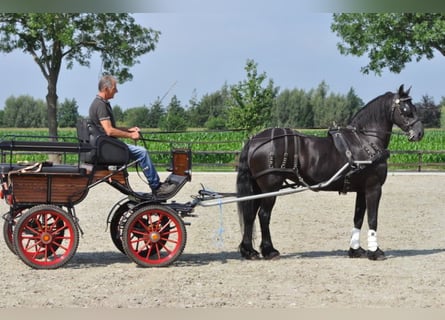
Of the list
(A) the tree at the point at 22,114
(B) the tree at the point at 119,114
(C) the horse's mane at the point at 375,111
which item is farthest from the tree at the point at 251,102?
(C) the horse's mane at the point at 375,111

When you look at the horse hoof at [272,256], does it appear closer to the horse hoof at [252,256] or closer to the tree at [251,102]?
the horse hoof at [252,256]

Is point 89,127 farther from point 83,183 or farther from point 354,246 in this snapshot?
point 354,246

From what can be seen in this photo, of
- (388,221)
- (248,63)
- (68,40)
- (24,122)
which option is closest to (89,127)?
(388,221)

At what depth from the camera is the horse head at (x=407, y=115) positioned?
7.87m

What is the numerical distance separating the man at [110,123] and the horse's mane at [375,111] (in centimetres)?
229

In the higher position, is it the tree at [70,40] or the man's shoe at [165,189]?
the tree at [70,40]

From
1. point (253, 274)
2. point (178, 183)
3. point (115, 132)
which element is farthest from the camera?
point (178, 183)

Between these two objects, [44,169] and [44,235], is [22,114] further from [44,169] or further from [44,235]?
[44,235]

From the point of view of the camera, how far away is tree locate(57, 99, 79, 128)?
109 ft

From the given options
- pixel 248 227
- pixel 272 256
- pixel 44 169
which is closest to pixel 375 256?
pixel 272 256

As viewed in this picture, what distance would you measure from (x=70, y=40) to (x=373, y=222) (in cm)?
1581

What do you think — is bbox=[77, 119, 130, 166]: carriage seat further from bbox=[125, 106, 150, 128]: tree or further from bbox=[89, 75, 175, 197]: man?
bbox=[125, 106, 150, 128]: tree

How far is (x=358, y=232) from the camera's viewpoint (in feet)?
26.1

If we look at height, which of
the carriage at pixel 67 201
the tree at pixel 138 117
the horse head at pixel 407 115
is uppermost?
the tree at pixel 138 117
